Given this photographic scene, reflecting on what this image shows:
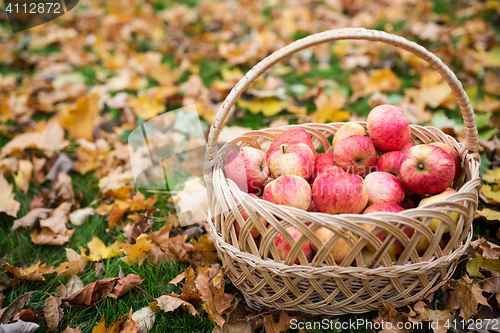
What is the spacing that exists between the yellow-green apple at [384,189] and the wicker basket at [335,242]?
0.13 m

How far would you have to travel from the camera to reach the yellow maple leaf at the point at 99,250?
1592 millimetres

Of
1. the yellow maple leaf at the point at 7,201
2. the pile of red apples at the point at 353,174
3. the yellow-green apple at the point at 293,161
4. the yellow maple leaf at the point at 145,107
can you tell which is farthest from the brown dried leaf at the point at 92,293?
the yellow maple leaf at the point at 145,107

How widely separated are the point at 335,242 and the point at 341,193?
204 millimetres

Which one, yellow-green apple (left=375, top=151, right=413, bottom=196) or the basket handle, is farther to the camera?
yellow-green apple (left=375, top=151, right=413, bottom=196)

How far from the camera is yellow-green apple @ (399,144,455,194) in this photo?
1.21 meters

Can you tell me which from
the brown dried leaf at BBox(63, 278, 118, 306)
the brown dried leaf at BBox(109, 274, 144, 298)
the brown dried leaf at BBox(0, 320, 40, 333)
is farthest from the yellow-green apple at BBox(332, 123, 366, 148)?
the brown dried leaf at BBox(0, 320, 40, 333)

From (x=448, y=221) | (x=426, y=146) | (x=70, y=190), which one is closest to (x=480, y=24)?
(x=426, y=146)

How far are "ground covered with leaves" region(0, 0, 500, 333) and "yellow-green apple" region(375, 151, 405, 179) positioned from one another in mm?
441

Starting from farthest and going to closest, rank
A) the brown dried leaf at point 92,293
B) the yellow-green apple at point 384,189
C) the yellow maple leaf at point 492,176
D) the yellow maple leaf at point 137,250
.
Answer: the yellow maple leaf at point 492,176
the yellow maple leaf at point 137,250
the brown dried leaf at point 92,293
the yellow-green apple at point 384,189

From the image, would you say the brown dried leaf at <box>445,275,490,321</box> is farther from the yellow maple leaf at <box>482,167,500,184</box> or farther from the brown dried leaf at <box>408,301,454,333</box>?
the yellow maple leaf at <box>482,167,500,184</box>

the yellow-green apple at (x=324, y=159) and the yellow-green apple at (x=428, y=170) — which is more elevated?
the yellow-green apple at (x=428, y=170)

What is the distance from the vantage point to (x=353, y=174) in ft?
4.03

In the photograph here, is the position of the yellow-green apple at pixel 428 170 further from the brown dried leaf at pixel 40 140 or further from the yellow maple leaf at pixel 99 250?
the brown dried leaf at pixel 40 140

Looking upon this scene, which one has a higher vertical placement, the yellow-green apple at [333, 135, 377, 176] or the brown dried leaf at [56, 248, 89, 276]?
the yellow-green apple at [333, 135, 377, 176]
